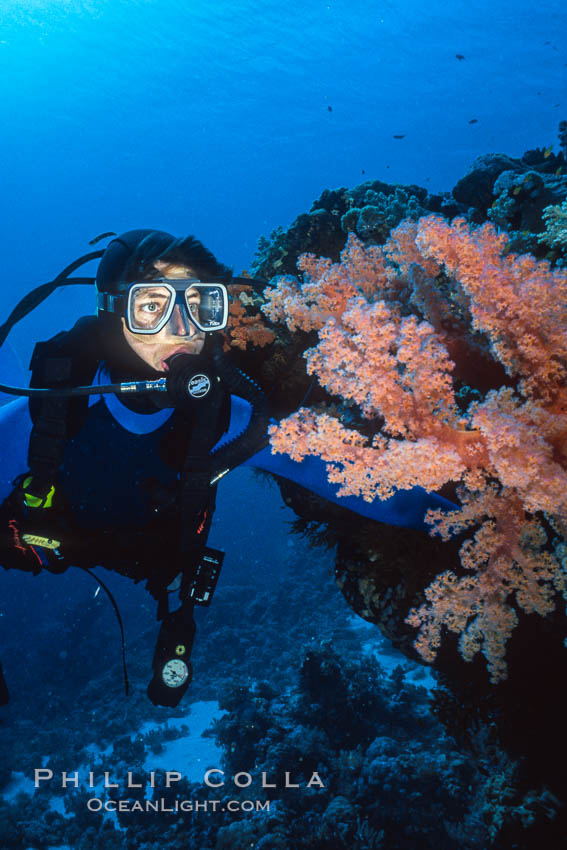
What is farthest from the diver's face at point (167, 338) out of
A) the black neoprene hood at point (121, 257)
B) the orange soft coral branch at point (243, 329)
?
the orange soft coral branch at point (243, 329)

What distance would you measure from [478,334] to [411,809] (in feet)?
22.0

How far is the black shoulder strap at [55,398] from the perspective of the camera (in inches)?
109

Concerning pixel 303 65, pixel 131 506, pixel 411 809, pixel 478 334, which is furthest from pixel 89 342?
pixel 303 65

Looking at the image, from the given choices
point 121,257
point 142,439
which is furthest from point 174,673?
point 121,257

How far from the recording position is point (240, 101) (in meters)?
56.1

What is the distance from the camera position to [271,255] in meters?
5.00

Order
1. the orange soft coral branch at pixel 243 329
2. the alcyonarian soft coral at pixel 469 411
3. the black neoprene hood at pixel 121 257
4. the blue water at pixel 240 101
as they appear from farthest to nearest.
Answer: the blue water at pixel 240 101 → the orange soft coral branch at pixel 243 329 → the black neoprene hood at pixel 121 257 → the alcyonarian soft coral at pixel 469 411

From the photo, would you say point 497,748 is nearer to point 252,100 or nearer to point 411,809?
point 411,809

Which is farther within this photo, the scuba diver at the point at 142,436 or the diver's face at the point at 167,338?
the diver's face at the point at 167,338

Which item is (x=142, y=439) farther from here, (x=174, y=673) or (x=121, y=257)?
(x=174, y=673)

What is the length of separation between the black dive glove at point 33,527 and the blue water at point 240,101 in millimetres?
1524

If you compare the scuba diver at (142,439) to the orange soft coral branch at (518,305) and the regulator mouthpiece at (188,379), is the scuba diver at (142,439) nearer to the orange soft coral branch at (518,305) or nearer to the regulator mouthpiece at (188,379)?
the regulator mouthpiece at (188,379)

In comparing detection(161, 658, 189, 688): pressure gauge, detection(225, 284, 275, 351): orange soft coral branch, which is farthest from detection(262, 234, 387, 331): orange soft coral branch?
detection(161, 658, 189, 688): pressure gauge

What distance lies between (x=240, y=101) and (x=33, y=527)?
6787 centimetres
